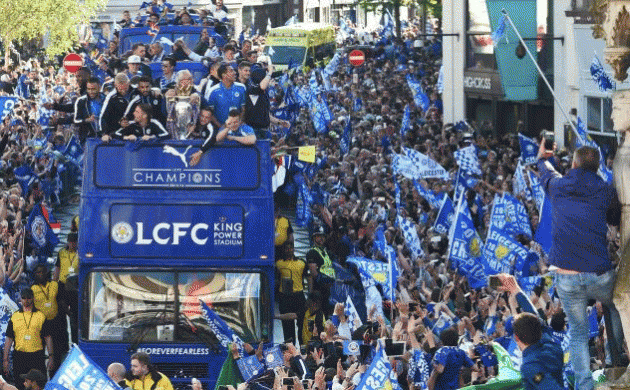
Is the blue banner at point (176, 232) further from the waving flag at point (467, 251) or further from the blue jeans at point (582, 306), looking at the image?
the blue jeans at point (582, 306)

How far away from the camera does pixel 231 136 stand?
54.1ft

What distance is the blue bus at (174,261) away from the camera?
15.8 meters

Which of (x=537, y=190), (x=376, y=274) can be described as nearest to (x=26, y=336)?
(x=376, y=274)

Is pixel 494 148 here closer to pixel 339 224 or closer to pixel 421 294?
pixel 339 224

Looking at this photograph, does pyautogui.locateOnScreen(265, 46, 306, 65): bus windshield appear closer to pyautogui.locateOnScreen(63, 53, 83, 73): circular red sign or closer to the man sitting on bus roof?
pyautogui.locateOnScreen(63, 53, 83, 73): circular red sign

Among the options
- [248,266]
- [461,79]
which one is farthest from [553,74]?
[248,266]

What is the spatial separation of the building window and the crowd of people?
1.82 meters

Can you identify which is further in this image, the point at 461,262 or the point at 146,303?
the point at 461,262

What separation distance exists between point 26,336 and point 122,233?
8.11ft

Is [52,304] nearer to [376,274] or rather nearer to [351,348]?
[376,274]

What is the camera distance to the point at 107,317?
15812 millimetres

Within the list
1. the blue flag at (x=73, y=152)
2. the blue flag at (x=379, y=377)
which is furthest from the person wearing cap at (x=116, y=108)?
the blue flag at (x=73, y=152)

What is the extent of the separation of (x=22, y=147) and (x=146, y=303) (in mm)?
15909

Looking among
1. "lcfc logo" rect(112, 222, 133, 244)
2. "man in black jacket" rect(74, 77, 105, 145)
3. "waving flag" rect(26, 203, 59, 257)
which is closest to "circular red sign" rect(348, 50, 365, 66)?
"waving flag" rect(26, 203, 59, 257)
